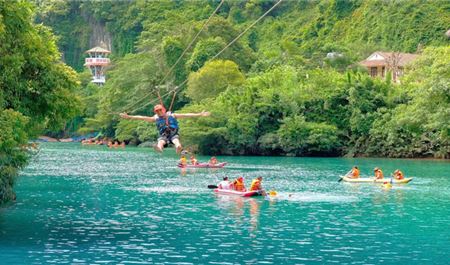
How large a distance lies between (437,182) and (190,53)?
6070 centimetres

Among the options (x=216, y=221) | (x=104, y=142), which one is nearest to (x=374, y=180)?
(x=216, y=221)

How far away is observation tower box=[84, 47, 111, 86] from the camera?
141625 millimetres

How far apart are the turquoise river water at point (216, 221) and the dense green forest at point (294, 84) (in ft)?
34.1

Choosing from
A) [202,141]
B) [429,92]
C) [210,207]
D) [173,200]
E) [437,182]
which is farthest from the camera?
[202,141]

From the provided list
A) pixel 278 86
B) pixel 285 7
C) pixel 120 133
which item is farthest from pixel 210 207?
pixel 285 7

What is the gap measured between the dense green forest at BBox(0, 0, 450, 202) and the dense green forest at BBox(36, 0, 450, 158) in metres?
0.14

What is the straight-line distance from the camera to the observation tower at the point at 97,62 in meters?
142

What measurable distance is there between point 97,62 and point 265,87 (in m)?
67.5

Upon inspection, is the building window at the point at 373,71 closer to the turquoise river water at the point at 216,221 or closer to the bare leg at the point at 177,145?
the turquoise river water at the point at 216,221

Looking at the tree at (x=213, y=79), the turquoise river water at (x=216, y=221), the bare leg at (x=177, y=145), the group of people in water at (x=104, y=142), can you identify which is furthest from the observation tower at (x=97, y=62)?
the bare leg at (x=177, y=145)

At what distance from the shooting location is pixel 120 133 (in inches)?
4028

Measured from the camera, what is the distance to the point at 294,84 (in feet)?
267

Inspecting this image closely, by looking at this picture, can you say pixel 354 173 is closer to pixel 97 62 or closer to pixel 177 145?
pixel 177 145

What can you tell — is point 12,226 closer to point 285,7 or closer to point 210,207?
point 210,207
